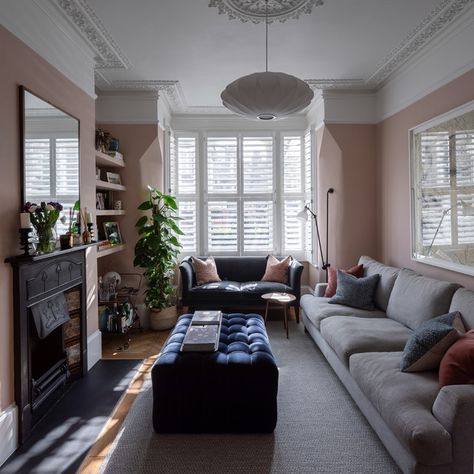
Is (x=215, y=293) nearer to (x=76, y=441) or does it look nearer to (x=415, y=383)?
(x=76, y=441)

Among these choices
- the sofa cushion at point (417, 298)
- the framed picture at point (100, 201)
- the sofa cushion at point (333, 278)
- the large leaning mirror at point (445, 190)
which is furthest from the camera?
the framed picture at point (100, 201)

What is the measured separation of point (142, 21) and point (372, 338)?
3.29 metres

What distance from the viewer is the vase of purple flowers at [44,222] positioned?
8.44 ft

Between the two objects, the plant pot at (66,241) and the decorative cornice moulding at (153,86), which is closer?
the plant pot at (66,241)

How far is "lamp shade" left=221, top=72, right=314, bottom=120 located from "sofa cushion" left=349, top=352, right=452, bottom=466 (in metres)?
1.89

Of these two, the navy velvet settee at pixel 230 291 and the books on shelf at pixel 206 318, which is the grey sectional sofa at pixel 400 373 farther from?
the books on shelf at pixel 206 318

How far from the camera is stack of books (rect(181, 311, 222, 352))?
2568 millimetres

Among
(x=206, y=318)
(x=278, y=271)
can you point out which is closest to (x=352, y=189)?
(x=278, y=271)

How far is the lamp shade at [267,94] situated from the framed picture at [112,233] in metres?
2.63

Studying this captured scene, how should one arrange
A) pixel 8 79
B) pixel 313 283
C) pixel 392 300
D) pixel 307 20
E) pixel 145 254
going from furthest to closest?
pixel 313 283
pixel 145 254
pixel 392 300
pixel 307 20
pixel 8 79

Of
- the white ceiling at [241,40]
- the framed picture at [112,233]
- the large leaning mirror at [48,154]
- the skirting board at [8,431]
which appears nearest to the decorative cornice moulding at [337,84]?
the white ceiling at [241,40]

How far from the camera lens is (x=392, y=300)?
140 inches

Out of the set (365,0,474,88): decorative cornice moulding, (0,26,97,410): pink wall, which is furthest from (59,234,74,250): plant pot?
(365,0,474,88): decorative cornice moulding

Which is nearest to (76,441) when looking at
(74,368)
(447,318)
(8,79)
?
(74,368)
